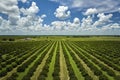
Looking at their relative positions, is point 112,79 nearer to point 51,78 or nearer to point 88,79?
point 88,79

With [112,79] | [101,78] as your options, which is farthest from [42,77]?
[112,79]

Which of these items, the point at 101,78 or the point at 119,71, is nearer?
the point at 101,78

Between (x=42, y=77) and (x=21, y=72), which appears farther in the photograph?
(x=21, y=72)

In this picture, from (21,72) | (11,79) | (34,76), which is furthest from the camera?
(21,72)

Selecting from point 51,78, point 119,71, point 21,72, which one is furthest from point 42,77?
point 119,71

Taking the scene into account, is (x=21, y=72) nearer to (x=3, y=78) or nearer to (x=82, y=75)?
(x=3, y=78)

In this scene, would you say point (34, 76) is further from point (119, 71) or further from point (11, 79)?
point (119, 71)

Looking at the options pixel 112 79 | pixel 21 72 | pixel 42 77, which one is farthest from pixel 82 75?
pixel 21 72

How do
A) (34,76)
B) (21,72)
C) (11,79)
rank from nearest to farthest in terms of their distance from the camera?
(11,79) → (34,76) → (21,72)
